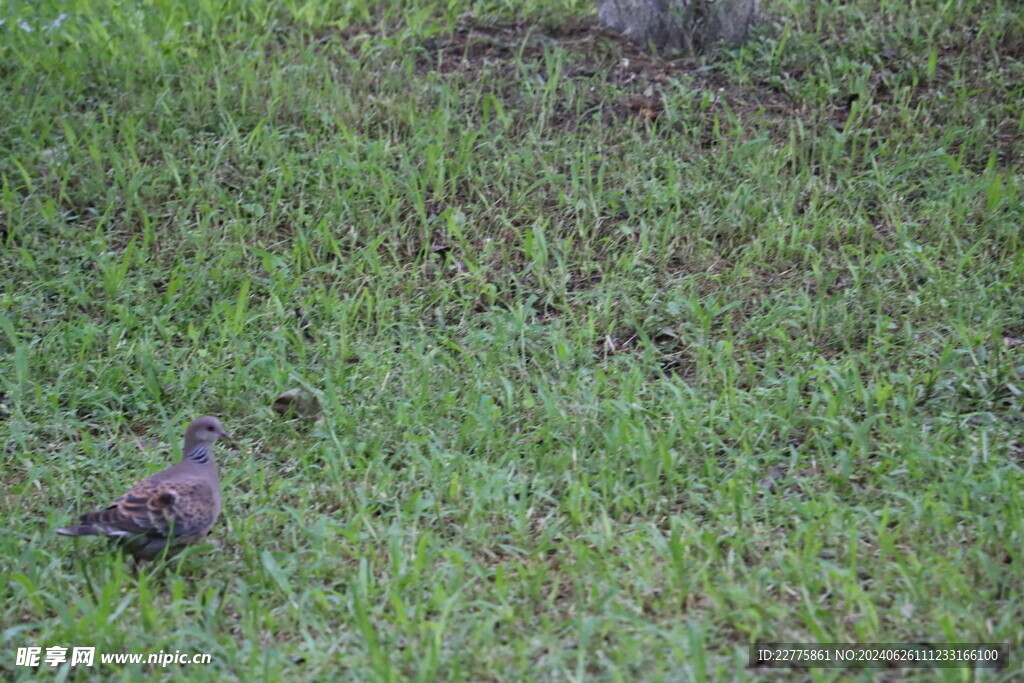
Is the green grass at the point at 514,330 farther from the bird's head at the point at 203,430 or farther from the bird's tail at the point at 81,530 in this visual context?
the bird's head at the point at 203,430

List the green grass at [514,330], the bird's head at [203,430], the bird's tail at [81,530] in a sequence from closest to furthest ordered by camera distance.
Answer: the green grass at [514,330] < the bird's tail at [81,530] < the bird's head at [203,430]

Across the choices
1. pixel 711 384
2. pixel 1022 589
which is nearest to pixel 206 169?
pixel 711 384

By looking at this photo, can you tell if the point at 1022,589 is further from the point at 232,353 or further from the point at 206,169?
the point at 206,169

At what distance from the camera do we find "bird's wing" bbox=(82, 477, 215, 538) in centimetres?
386

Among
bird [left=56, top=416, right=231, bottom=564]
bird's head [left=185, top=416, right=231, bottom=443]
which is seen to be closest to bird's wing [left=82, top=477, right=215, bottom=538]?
bird [left=56, top=416, right=231, bottom=564]

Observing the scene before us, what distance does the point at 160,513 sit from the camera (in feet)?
12.7

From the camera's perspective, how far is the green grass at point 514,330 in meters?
3.62

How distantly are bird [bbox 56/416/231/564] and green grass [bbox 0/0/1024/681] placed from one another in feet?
0.37

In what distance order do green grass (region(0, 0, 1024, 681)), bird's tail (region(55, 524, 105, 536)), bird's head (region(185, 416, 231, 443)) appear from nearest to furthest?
green grass (region(0, 0, 1024, 681)) → bird's tail (region(55, 524, 105, 536)) → bird's head (region(185, 416, 231, 443))

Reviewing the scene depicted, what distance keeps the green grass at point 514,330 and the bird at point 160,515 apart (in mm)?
112

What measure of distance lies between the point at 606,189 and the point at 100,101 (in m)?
3.42

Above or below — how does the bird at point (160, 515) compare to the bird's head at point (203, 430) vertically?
below

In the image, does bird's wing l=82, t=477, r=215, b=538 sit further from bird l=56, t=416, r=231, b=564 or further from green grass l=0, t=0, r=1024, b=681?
green grass l=0, t=0, r=1024, b=681

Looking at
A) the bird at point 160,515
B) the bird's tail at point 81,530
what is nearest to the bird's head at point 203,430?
the bird at point 160,515
